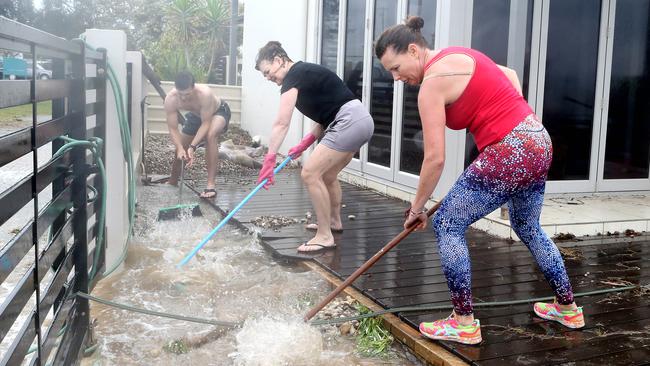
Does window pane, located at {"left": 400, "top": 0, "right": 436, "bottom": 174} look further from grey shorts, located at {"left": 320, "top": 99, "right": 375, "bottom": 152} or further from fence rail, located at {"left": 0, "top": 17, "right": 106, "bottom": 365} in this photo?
fence rail, located at {"left": 0, "top": 17, "right": 106, "bottom": 365}

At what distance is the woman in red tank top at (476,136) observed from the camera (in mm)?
2482

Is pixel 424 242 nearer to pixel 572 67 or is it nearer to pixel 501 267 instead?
pixel 501 267

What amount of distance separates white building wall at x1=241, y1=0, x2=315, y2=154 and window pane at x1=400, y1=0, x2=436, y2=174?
8.77ft

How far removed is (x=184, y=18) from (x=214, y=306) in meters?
23.6

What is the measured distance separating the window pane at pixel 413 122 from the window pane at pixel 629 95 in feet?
5.62

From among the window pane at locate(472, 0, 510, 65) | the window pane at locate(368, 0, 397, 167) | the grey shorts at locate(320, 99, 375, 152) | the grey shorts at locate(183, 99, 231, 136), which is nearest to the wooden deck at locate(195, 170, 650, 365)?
the grey shorts at locate(320, 99, 375, 152)

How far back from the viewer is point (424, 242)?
460 centimetres

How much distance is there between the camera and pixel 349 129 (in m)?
4.24

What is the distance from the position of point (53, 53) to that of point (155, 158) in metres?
7.08

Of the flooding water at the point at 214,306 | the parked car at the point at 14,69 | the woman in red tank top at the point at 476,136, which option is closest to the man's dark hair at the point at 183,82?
the flooding water at the point at 214,306

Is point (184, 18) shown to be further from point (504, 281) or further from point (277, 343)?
point (277, 343)

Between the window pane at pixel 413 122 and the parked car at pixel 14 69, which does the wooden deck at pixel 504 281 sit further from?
the parked car at pixel 14 69

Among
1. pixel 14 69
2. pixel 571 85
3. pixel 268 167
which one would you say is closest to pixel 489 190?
pixel 14 69

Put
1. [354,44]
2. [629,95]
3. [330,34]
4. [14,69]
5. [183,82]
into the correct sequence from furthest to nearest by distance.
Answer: [330,34] → [354,44] → [183,82] → [629,95] → [14,69]
